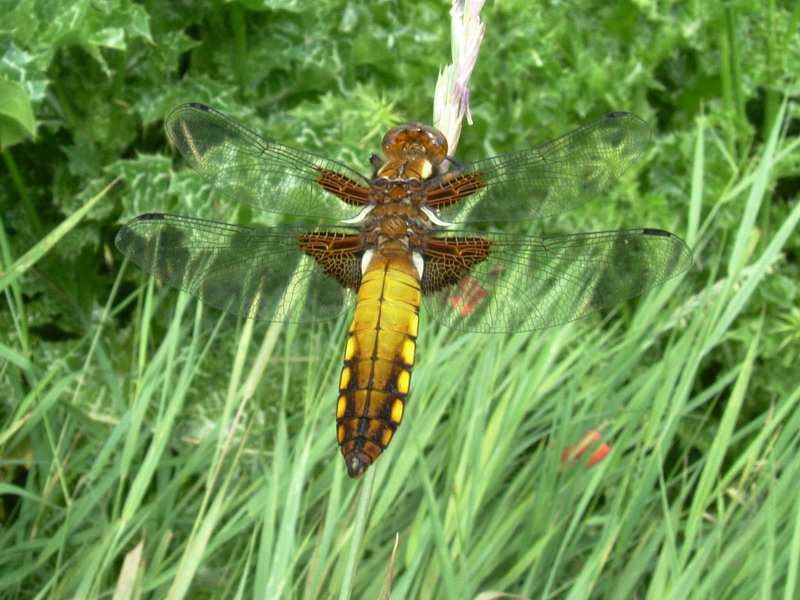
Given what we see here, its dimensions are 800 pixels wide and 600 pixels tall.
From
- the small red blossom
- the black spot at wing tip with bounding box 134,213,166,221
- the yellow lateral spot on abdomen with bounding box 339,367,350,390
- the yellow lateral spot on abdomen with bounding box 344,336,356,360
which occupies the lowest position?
the yellow lateral spot on abdomen with bounding box 339,367,350,390

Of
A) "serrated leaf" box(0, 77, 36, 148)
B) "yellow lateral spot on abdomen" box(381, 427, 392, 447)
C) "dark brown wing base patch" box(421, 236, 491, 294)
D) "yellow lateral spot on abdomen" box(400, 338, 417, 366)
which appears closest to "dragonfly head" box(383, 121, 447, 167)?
"dark brown wing base patch" box(421, 236, 491, 294)

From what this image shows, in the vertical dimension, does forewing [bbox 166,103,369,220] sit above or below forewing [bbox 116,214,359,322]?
above

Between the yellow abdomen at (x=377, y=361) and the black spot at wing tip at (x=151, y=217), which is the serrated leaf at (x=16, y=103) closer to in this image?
the black spot at wing tip at (x=151, y=217)

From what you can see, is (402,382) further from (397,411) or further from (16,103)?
(16,103)

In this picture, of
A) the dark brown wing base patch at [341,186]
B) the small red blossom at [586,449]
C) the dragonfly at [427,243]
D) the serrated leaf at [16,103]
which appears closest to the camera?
the dragonfly at [427,243]

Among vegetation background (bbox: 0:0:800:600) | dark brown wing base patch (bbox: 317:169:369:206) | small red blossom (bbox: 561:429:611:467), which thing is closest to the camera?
dark brown wing base patch (bbox: 317:169:369:206)

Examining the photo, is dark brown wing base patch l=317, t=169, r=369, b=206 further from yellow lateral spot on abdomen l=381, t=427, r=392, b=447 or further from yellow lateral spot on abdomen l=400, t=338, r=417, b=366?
yellow lateral spot on abdomen l=381, t=427, r=392, b=447

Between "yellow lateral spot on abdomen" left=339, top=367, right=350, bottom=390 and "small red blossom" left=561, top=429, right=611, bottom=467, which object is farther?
"small red blossom" left=561, top=429, right=611, bottom=467

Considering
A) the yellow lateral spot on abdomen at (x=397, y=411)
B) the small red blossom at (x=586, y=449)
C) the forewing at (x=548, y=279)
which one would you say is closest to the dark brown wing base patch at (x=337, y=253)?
the forewing at (x=548, y=279)

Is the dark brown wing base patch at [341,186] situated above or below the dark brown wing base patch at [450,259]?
above
